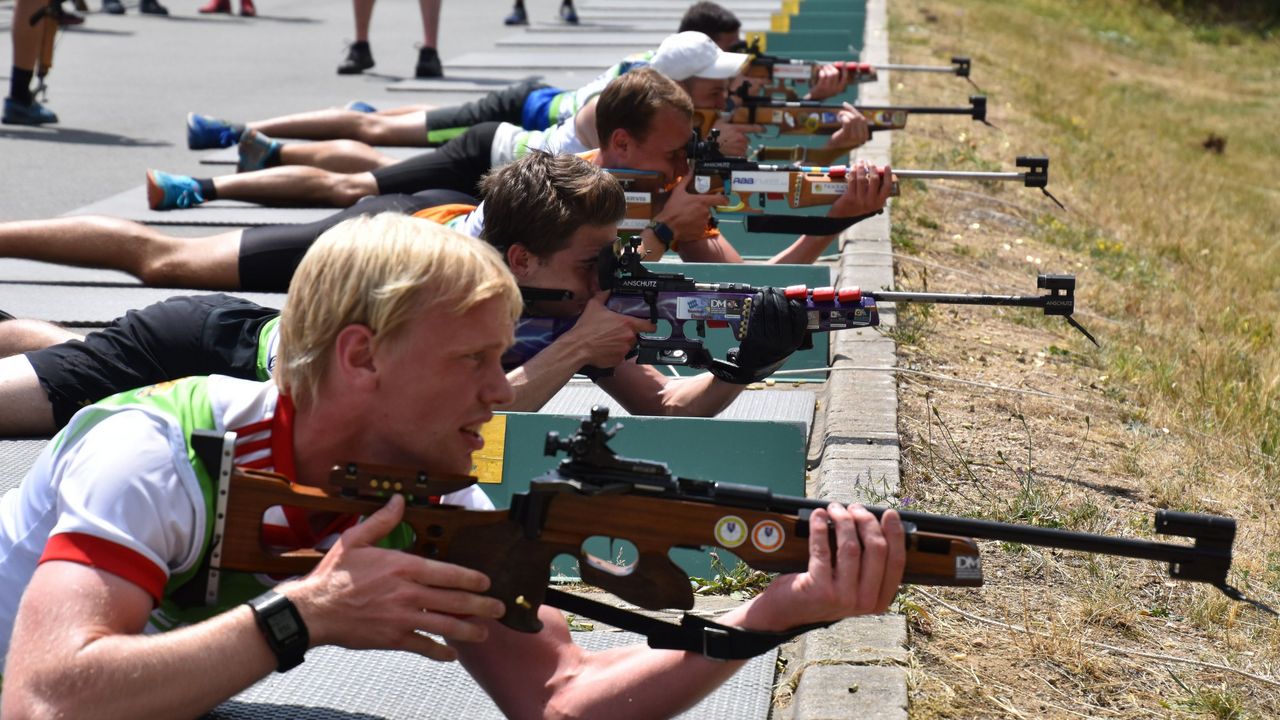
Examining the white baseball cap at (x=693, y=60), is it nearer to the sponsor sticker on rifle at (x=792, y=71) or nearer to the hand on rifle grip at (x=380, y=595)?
the sponsor sticker on rifle at (x=792, y=71)

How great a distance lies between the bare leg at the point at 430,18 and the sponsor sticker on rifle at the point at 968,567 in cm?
1058

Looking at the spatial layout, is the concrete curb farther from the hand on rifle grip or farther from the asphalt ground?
the hand on rifle grip

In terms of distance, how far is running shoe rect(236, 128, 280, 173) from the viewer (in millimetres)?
8398

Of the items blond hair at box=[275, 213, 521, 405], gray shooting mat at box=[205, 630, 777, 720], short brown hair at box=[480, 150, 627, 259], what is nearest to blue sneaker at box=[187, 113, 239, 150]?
short brown hair at box=[480, 150, 627, 259]

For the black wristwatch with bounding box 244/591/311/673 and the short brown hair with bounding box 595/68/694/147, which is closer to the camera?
the black wristwatch with bounding box 244/591/311/673

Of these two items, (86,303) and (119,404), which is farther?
(86,303)

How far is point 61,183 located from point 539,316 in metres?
5.25

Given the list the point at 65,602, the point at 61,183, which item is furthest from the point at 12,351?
the point at 61,183

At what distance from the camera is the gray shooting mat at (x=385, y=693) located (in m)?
3.13

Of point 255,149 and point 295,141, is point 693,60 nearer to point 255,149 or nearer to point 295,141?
point 255,149

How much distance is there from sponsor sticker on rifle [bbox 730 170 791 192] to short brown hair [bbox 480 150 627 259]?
1709mm

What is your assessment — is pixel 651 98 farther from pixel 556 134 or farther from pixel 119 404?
pixel 119 404

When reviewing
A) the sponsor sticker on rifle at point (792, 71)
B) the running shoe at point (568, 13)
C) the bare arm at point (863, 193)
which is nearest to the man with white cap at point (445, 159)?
the bare arm at point (863, 193)

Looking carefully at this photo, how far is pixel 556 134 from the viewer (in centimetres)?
668
